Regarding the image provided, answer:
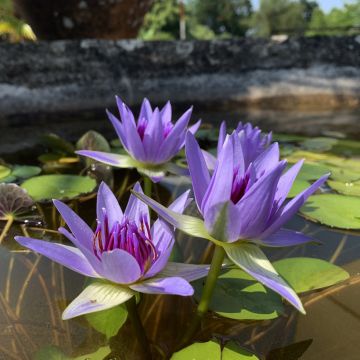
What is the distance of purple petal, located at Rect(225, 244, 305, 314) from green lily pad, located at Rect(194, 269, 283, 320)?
9 centimetres

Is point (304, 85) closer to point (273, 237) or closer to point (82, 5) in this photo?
point (82, 5)

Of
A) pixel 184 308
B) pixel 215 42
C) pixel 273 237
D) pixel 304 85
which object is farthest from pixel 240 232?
pixel 304 85

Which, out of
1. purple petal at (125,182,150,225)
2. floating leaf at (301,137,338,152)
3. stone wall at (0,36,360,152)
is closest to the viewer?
purple petal at (125,182,150,225)

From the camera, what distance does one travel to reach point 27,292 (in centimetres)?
50

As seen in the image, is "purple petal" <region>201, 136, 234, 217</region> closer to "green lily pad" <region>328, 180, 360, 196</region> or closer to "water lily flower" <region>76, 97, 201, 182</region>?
"water lily flower" <region>76, 97, 201, 182</region>

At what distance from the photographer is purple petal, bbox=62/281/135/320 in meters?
0.35

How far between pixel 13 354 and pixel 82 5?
160cm

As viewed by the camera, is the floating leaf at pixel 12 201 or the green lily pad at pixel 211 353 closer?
the green lily pad at pixel 211 353

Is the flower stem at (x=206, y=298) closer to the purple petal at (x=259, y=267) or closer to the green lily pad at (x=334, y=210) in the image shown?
the purple petal at (x=259, y=267)

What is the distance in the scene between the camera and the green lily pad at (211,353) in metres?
0.38

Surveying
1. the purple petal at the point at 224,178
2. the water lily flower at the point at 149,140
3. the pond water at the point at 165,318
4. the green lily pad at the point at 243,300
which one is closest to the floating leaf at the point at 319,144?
the pond water at the point at 165,318

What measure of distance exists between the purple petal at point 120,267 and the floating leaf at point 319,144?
0.93 meters

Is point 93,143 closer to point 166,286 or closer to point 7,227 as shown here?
point 7,227

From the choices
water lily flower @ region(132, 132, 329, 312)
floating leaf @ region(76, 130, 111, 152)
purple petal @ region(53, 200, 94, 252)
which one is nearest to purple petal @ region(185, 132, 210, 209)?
water lily flower @ region(132, 132, 329, 312)
